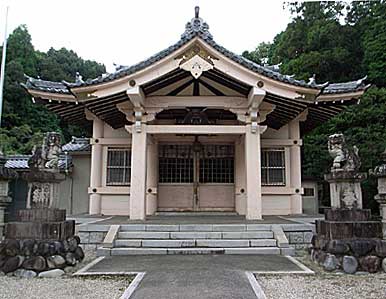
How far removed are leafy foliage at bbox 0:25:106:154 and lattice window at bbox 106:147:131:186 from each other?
47.9 feet

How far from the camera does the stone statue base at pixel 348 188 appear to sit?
6.30 meters

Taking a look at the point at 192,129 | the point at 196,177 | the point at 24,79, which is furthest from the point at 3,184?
the point at 24,79

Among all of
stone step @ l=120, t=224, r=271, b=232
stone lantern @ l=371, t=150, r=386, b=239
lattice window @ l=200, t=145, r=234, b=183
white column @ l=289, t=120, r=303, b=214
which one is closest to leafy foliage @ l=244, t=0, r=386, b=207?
white column @ l=289, t=120, r=303, b=214

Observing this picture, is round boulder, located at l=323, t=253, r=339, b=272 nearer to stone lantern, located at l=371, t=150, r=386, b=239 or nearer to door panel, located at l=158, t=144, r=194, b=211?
stone lantern, located at l=371, t=150, r=386, b=239

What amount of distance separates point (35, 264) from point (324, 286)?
14.9 feet

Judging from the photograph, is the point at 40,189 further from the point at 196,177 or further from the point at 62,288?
the point at 196,177

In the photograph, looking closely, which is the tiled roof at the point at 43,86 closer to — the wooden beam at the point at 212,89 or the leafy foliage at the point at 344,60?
the wooden beam at the point at 212,89

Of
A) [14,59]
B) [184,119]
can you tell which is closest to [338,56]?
[184,119]

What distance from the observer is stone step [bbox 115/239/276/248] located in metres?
7.45

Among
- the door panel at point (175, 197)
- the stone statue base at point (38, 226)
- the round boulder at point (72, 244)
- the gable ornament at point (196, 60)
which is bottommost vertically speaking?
the round boulder at point (72, 244)

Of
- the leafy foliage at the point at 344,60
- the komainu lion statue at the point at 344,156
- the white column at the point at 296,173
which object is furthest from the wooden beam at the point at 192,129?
the leafy foliage at the point at 344,60

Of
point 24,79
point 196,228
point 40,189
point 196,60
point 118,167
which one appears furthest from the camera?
point 24,79

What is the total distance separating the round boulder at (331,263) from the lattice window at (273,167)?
232 inches

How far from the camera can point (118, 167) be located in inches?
468
